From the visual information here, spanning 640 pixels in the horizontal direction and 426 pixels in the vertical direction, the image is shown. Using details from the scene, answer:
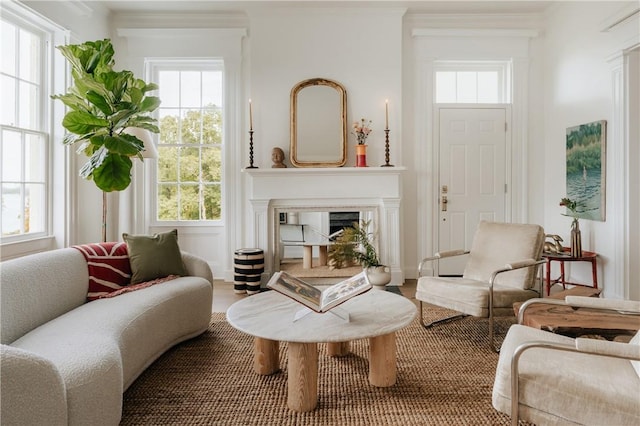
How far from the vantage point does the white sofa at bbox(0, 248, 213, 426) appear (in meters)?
1.33

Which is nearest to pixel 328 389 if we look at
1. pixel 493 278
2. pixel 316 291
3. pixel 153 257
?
pixel 316 291

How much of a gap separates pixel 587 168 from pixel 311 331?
3433 mm

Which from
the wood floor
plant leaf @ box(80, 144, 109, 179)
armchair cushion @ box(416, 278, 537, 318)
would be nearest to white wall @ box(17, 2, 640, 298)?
the wood floor

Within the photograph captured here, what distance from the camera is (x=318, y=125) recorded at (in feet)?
15.6

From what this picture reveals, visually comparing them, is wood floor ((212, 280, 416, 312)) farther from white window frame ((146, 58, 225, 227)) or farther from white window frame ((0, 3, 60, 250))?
white window frame ((0, 3, 60, 250))

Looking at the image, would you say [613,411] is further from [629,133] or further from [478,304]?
[629,133]

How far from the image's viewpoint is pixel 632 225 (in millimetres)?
3502

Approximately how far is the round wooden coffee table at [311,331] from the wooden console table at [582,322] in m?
0.67

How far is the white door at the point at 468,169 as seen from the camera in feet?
16.2

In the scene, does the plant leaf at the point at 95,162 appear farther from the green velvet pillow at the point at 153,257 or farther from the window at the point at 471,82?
the window at the point at 471,82

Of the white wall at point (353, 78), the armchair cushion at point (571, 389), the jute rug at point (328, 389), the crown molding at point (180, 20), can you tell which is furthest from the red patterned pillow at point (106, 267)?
the crown molding at point (180, 20)

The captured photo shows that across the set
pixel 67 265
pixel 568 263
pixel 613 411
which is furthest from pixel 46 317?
pixel 568 263

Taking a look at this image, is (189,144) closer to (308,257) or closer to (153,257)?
(308,257)

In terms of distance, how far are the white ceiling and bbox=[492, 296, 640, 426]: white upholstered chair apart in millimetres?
4090
